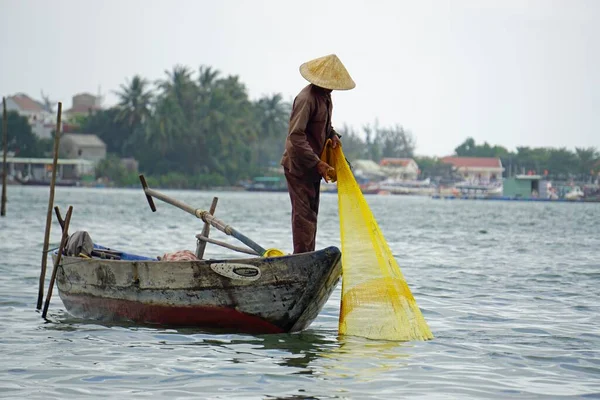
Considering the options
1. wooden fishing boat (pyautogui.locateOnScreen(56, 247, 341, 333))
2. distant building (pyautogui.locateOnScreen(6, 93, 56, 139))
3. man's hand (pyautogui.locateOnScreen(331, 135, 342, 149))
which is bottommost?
wooden fishing boat (pyautogui.locateOnScreen(56, 247, 341, 333))

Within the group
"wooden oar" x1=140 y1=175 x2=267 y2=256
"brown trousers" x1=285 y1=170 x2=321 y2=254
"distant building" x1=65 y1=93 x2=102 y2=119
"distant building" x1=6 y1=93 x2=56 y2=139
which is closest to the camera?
"brown trousers" x1=285 y1=170 x2=321 y2=254

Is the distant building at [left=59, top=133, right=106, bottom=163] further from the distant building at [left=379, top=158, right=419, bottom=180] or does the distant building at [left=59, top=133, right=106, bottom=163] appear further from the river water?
the river water

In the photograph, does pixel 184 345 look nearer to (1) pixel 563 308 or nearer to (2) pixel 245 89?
(1) pixel 563 308

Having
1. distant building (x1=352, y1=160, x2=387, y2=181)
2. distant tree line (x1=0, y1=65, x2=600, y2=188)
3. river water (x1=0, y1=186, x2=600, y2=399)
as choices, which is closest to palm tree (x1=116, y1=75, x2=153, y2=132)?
distant tree line (x1=0, y1=65, x2=600, y2=188)

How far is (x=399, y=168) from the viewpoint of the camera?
15062cm

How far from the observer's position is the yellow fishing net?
9016 millimetres

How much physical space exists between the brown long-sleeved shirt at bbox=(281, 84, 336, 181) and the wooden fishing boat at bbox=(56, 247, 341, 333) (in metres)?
0.77

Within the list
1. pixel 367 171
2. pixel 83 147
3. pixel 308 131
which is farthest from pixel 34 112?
pixel 308 131

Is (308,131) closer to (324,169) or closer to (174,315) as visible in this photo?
(324,169)

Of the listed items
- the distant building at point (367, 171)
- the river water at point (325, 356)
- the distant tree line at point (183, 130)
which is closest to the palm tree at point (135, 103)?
the distant tree line at point (183, 130)

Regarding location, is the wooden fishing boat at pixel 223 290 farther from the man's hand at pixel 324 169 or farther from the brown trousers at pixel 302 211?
the man's hand at pixel 324 169

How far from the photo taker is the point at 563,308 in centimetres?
1271

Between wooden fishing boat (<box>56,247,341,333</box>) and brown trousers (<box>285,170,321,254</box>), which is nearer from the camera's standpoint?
wooden fishing boat (<box>56,247,341,333</box>)

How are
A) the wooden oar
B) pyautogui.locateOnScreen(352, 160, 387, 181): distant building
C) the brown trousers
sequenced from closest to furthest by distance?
the brown trousers < the wooden oar < pyautogui.locateOnScreen(352, 160, 387, 181): distant building
